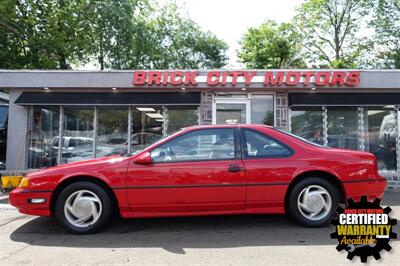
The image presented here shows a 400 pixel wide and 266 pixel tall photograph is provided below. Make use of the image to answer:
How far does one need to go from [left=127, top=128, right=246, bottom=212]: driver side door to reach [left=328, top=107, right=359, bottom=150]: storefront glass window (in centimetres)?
618

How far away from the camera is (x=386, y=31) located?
30188 mm

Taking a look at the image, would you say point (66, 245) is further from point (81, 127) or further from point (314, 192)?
point (81, 127)

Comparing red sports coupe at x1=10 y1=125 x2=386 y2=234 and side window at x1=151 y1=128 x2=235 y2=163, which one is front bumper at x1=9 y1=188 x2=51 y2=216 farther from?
side window at x1=151 y1=128 x2=235 y2=163

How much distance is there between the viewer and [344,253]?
393 centimetres

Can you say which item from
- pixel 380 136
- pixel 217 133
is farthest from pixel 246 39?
pixel 217 133

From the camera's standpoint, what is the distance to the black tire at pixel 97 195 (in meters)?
4.71

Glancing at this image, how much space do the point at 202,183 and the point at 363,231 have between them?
6.96ft

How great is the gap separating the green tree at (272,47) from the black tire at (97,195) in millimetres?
29838

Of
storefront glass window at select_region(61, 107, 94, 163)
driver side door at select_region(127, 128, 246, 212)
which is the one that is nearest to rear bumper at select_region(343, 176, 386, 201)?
driver side door at select_region(127, 128, 246, 212)

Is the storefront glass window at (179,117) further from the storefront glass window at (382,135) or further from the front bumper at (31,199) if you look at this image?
A: the front bumper at (31,199)

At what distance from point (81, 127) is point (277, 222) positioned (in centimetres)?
710

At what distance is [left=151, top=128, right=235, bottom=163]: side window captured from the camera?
483cm

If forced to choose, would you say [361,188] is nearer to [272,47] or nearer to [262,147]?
[262,147]

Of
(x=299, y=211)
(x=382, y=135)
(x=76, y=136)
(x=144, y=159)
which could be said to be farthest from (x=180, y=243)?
(x=382, y=135)
